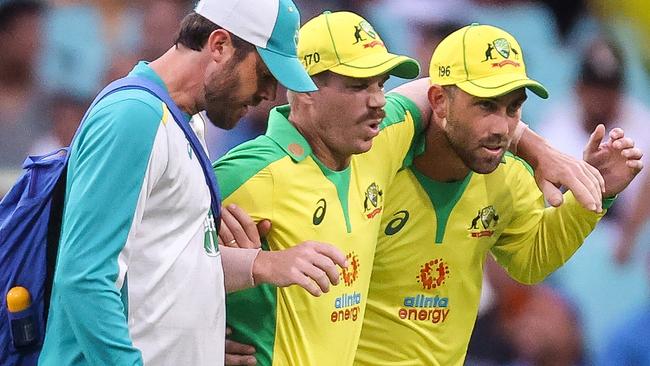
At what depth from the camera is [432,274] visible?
3.74 metres

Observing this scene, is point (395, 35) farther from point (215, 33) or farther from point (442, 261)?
point (215, 33)

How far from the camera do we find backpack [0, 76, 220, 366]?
2525 millimetres

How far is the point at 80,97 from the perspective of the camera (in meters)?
5.19

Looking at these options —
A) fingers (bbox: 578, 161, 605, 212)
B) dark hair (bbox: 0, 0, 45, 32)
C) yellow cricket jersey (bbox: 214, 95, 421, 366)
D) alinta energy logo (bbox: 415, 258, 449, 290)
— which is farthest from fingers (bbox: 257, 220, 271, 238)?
dark hair (bbox: 0, 0, 45, 32)

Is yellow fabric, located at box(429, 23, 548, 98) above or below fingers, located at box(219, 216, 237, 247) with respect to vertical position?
above

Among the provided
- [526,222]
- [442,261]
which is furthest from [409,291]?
[526,222]

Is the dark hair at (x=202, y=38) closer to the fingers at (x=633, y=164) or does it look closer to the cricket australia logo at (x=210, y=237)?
the cricket australia logo at (x=210, y=237)

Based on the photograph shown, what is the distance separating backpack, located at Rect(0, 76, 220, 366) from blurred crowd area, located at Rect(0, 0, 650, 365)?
2701 mm

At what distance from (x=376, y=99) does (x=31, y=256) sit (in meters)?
1.18

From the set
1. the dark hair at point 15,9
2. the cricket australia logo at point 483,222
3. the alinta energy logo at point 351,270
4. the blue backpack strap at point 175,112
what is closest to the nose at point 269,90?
the blue backpack strap at point 175,112

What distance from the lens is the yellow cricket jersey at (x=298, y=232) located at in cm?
323

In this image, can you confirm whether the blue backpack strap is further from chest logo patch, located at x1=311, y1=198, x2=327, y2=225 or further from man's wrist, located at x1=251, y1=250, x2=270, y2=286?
chest logo patch, located at x1=311, y1=198, x2=327, y2=225

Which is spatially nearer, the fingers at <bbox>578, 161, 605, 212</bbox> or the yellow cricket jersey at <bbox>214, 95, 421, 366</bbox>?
the yellow cricket jersey at <bbox>214, 95, 421, 366</bbox>

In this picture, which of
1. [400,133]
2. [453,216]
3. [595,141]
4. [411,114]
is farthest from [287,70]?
[595,141]
